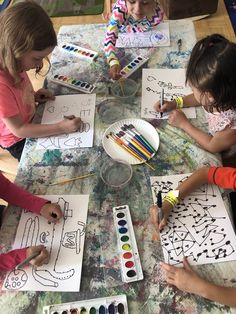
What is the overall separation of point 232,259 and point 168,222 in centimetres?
19

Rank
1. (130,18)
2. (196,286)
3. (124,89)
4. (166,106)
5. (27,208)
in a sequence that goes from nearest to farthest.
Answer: (196,286) → (27,208) → (166,106) → (124,89) → (130,18)

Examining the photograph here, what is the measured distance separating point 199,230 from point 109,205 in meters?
0.27

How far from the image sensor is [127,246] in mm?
880

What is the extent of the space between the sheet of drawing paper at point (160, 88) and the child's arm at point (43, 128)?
0.85ft

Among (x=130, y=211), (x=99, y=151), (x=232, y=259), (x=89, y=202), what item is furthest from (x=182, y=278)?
(x=99, y=151)

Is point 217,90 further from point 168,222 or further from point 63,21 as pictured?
point 63,21

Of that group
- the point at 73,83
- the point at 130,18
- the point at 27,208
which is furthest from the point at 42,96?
the point at 130,18

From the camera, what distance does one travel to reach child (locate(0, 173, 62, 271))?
856 millimetres

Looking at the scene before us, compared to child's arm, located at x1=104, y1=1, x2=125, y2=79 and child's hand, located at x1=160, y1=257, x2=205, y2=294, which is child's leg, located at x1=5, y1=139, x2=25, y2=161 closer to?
child's arm, located at x1=104, y1=1, x2=125, y2=79

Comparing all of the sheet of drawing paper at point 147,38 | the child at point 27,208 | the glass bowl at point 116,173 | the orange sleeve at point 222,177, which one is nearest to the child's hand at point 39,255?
the child at point 27,208

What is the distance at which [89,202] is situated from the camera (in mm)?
992

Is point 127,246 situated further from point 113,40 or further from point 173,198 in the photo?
point 113,40

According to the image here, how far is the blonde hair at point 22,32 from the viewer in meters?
1.07

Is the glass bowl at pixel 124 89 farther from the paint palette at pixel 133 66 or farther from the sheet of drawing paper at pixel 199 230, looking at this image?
the sheet of drawing paper at pixel 199 230
